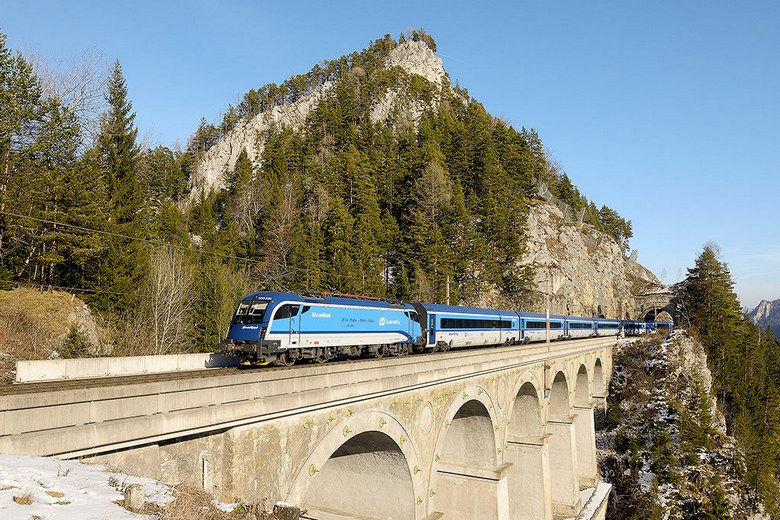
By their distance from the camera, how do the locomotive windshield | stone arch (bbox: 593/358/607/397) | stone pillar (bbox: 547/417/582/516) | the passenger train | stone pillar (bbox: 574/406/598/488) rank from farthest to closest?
stone arch (bbox: 593/358/607/397)
stone pillar (bbox: 574/406/598/488)
stone pillar (bbox: 547/417/582/516)
the locomotive windshield
the passenger train

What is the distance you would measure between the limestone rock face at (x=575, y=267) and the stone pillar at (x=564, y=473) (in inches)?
1249

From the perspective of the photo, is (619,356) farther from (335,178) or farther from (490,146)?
(335,178)

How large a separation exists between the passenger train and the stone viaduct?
3.14 metres

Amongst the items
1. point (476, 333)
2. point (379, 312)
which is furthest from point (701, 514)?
point (379, 312)

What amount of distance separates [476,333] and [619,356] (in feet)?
129

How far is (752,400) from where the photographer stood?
2406 inches

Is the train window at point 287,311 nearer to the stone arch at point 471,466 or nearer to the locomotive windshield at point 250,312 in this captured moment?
the locomotive windshield at point 250,312

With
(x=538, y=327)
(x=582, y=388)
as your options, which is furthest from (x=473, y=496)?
(x=582, y=388)

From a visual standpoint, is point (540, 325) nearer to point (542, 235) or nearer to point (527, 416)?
point (527, 416)

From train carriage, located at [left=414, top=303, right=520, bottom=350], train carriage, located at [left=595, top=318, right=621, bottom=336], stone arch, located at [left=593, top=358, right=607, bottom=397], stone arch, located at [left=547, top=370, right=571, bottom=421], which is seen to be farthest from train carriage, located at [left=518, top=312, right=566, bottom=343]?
train carriage, located at [left=595, top=318, right=621, bottom=336]

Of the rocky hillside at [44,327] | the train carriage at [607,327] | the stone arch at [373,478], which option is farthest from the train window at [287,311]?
the train carriage at [607,327]

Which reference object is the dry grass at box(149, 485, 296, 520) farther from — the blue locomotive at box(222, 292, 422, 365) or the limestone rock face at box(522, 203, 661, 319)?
the limestone rock face at box(522, 203, 661, 319)

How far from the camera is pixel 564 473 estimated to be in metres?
36.8

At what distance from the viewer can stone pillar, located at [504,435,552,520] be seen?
1149 inches
